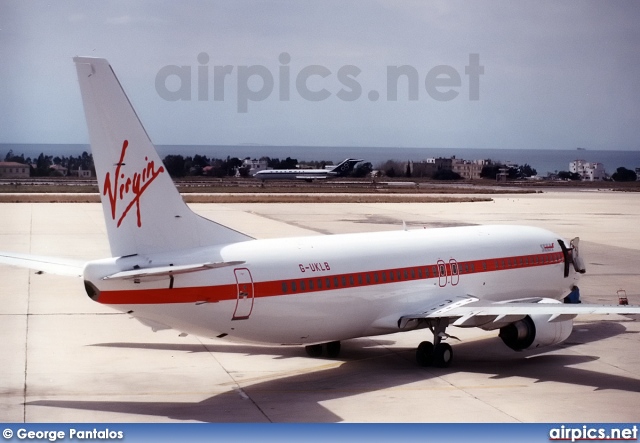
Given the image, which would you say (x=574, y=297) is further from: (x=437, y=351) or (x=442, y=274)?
(x=437, y=351)

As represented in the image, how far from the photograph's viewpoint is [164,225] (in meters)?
23.5

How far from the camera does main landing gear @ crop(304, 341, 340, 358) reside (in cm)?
2979

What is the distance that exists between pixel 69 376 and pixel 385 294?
9.43 m

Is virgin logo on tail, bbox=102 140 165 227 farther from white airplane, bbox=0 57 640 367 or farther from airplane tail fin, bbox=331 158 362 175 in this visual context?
airplane tail fin, bbox=331 158 362 175

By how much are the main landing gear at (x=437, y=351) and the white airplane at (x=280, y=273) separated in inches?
1.4

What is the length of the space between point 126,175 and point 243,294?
4248 millimetres

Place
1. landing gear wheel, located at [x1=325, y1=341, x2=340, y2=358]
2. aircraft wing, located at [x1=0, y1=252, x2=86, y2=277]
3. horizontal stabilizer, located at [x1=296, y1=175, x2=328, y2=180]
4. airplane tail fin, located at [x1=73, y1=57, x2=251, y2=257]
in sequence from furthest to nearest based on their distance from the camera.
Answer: horizontal stabilizer, located at [x1=296, y1=175, x2=328, y2=180], landing gear wheel, located at [x1=325, y1=341, x2=340, y2=358], aircraft wing, located at [x1=0, y1=252, x2=86, y2=277], airplane tail fin, located at [x1=73, y1=57, x2=251, y2=257]

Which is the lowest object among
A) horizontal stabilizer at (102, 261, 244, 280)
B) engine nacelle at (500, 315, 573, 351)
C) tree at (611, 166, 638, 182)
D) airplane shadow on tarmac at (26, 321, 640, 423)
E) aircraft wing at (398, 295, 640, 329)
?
airplane shadow on tarmac at (26, 321, 640, 423)

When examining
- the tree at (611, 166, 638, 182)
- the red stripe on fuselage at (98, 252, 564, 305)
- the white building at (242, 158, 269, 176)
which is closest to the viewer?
the red stripe on fuselage at (98, 252, 564, 305)

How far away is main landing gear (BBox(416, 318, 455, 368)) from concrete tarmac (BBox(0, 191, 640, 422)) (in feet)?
0.91

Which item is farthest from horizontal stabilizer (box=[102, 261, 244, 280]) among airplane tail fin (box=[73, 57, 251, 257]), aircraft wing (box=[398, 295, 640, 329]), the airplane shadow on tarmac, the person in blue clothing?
the person in blue clothing

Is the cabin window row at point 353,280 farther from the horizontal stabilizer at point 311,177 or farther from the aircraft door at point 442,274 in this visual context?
the horizontal stabilizer at point 311,177

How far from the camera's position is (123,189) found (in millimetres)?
22875

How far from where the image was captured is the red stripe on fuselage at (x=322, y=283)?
73.5 ft
